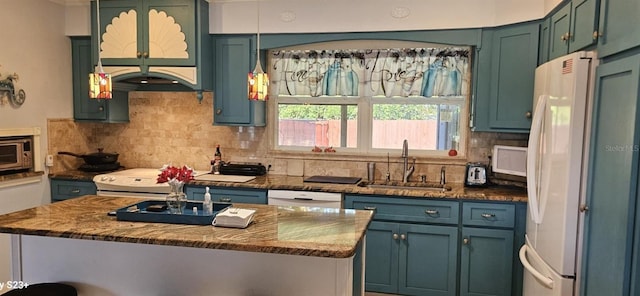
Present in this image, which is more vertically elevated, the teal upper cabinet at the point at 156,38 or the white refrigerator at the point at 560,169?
the teal upper cabinet at the point at 156,38

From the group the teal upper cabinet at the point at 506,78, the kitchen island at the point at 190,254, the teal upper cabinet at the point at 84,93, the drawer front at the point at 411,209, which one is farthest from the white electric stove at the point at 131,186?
the teal upper cabinet at the point at 506,78

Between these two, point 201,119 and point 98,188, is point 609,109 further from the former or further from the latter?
point 98,188

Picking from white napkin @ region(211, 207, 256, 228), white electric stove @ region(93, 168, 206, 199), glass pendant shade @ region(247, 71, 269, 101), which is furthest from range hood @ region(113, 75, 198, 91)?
white napkin @ region(211, 207, 256, 228)

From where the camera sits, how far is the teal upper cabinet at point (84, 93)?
421 cm

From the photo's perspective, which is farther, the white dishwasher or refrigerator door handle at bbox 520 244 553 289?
the white dishwasher

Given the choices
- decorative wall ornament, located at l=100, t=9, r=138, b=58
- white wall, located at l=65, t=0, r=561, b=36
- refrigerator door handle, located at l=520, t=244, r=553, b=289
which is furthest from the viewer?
decorative wall ornament, located at l=100, t=9, r=138, b=58

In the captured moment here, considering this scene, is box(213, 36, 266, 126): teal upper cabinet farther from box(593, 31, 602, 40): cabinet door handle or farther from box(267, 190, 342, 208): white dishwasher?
box(593, 31, 602, 40): cabinet door handle

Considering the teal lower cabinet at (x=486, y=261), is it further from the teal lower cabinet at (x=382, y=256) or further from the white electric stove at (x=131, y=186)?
the white electric stove at (x=131, y=186)

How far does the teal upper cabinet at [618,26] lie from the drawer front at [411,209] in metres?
1.56

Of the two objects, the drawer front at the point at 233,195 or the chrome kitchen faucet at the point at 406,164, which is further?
the chrome kitchen faucet at the point at 406,164

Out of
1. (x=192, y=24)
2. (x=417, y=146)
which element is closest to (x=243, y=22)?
(x=192, y=24)

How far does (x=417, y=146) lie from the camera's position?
3.95 metres

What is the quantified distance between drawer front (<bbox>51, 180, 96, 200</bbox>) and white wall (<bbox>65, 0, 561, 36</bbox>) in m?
1.42

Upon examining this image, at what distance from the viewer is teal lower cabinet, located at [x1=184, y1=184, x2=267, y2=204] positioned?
11.9ft
